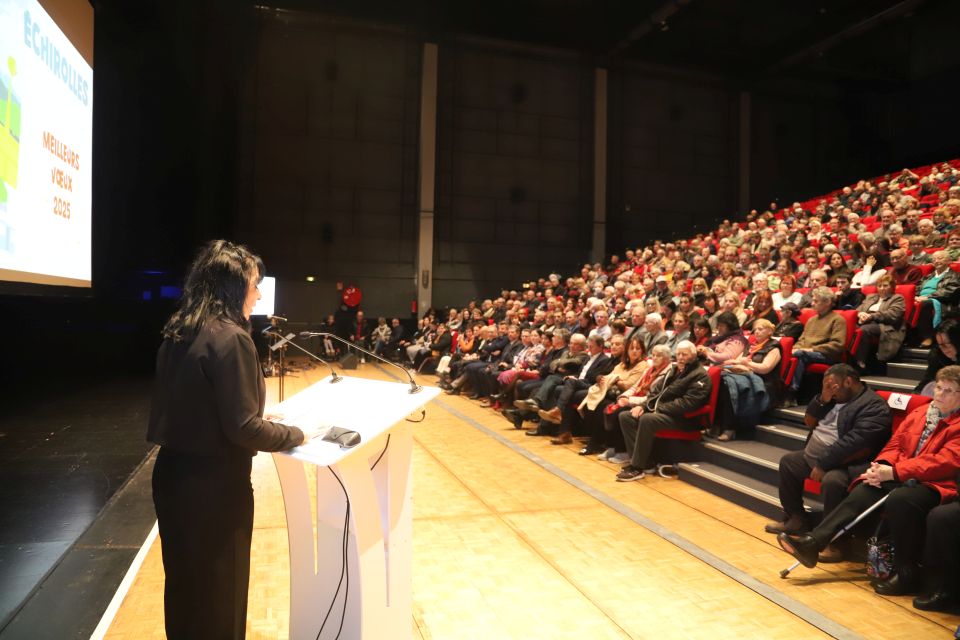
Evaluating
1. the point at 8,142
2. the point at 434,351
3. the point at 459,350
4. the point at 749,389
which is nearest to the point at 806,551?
the point at 749,389

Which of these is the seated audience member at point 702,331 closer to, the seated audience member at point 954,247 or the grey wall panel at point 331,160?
the seated audience member at point 954,247

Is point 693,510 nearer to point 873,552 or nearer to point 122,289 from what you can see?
point 873,552

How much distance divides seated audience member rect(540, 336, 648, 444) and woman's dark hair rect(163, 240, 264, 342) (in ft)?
13.4

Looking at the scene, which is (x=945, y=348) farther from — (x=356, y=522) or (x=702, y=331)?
(x=356, y=522)

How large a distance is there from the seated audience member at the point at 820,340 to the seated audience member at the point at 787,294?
3.51 feet

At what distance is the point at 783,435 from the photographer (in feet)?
13.9

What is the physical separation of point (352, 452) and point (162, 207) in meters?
8.34

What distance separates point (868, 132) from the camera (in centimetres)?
1495

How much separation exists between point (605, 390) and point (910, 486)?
277 cm

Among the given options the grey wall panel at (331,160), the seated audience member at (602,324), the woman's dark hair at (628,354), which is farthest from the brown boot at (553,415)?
the grey wall panel at (331,160)

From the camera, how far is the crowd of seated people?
2777mm

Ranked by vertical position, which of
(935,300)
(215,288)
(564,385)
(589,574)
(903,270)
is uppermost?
(903,270)

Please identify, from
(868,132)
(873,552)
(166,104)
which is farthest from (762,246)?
(868,132)

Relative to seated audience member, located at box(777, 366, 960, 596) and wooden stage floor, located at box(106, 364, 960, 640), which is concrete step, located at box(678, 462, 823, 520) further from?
seated audience member, located at box(777, 366, 960, 596)
